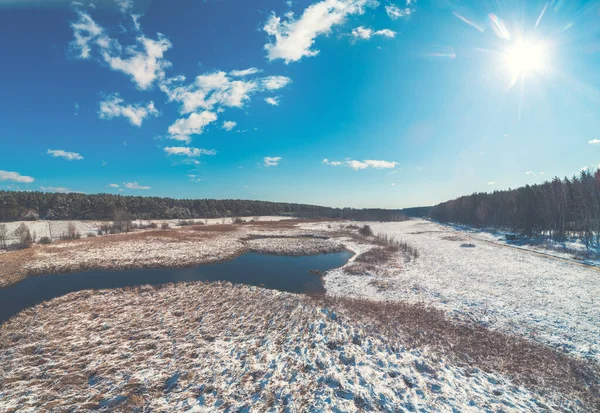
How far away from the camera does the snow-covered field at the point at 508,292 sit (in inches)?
462

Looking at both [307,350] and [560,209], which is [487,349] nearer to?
[307,350]

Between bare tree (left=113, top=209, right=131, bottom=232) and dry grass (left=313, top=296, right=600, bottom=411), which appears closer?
dry grass (left=313, top=296, right=600, bottom=411)

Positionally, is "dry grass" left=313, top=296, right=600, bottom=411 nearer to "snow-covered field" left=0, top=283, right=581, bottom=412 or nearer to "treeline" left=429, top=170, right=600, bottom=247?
"snow-covered field" left=0, top=283, right=581, bottom=412

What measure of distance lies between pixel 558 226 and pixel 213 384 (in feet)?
224

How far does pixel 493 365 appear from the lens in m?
8.75

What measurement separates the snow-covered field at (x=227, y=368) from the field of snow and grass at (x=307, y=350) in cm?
4

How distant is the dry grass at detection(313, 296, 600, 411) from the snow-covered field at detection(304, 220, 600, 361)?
4.03ft

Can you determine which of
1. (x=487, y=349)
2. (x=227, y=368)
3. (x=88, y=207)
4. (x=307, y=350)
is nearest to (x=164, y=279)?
(x=227, y=368)

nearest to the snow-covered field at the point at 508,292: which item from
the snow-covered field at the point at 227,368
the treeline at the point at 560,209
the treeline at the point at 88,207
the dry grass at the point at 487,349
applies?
the dry grass at the point at 487,349

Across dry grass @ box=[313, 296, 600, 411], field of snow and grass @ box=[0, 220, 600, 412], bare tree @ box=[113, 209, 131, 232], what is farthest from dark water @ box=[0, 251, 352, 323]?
bare tree @ box=[113, 209, 131, 232]

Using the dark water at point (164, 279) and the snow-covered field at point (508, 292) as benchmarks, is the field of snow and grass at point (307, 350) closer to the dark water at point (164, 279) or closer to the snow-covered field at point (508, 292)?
the snow-covered field at point (508, 292)

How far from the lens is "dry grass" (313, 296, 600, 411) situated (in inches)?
312

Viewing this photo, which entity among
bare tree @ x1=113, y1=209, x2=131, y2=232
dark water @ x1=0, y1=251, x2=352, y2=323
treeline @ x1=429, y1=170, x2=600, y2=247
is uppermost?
treeline @ x1=429, y1=170, x2=600, y2=247

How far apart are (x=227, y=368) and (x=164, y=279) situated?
14.7 m
